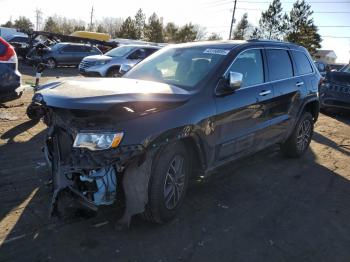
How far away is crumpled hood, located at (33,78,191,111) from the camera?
125 inches

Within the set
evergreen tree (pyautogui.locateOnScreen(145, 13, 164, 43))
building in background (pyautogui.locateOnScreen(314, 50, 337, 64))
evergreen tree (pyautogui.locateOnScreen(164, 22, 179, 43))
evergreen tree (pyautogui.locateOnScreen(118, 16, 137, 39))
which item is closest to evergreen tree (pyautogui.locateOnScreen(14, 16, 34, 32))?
evergreen tree (pyautogui.locateOnScreen(118, 16, 137, 39))

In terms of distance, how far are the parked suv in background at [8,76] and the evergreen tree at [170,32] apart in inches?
1955

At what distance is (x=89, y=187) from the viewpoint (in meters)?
3.31

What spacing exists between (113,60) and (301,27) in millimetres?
38551

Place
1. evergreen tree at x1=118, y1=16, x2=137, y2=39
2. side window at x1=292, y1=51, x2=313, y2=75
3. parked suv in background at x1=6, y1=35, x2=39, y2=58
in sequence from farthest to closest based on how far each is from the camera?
evergreen tree at x1=118, y1=16, x2=137, y2=39 → parked suv in background at x1=6, y1=35, x2=39, y2=58 → side window at x1=292, y1=51, x2=313, y2=75

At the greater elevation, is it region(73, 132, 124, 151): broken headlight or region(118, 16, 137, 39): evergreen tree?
region(118, 16, 137, 39): evergreen tree

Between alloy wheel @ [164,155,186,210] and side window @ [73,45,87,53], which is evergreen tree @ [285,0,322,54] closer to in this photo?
side window @ [73,45,87,53]

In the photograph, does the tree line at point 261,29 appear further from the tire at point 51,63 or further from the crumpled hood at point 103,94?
the crumpled hood at point 103,94

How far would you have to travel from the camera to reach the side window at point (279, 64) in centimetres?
540

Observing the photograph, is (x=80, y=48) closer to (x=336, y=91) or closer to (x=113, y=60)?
(x=113, y=60)

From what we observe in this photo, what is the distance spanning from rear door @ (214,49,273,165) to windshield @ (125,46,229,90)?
0.88ft

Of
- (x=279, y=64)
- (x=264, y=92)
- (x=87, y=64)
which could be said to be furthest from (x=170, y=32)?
(x=264, y=92)

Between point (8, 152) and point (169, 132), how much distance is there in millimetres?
3107

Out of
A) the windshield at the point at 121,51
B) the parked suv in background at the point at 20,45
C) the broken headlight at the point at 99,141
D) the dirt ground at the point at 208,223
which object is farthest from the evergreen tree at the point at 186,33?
the broken headlight at the point at 99,141
